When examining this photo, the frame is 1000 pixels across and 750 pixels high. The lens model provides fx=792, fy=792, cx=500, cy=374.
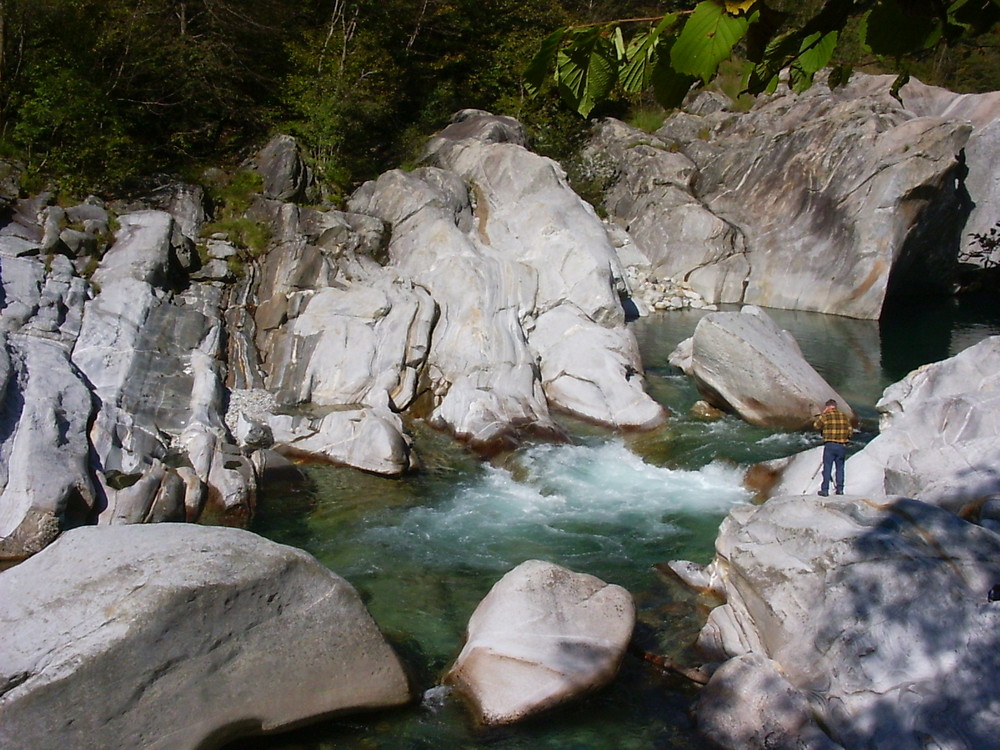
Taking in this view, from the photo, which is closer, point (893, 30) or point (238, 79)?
point (893, 30)

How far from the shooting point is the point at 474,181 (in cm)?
2069

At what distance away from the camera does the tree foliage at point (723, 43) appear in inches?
81.4

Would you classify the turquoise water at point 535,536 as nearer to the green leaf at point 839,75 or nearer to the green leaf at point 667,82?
the green leaf at point 839,75

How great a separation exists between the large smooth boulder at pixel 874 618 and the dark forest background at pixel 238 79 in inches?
470

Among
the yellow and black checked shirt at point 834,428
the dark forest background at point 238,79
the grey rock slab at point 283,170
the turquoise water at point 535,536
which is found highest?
the dark forest background at point 238,79

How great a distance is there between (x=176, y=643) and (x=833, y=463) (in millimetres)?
8727

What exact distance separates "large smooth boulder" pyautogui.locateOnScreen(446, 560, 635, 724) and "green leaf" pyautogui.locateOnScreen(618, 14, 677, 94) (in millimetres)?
5736

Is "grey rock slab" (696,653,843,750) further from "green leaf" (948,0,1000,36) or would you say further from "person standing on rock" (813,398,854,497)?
"green leaf" (948,0,1000,36)

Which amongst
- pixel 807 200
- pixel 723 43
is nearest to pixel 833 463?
pixel 723 43

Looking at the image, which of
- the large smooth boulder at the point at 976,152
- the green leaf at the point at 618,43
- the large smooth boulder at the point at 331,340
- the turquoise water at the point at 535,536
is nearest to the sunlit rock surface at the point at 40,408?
the turquoise water at the point at 535,536

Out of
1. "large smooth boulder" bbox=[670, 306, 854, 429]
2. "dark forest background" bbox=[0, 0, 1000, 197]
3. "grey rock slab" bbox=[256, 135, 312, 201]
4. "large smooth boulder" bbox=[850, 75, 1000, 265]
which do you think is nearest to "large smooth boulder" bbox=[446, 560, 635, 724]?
"large smooth boulder" bbox=[670, 306, 854, 429]

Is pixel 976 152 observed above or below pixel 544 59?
above

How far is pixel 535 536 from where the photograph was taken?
1082cm

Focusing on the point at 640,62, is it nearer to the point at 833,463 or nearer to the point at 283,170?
the point at 833,463
